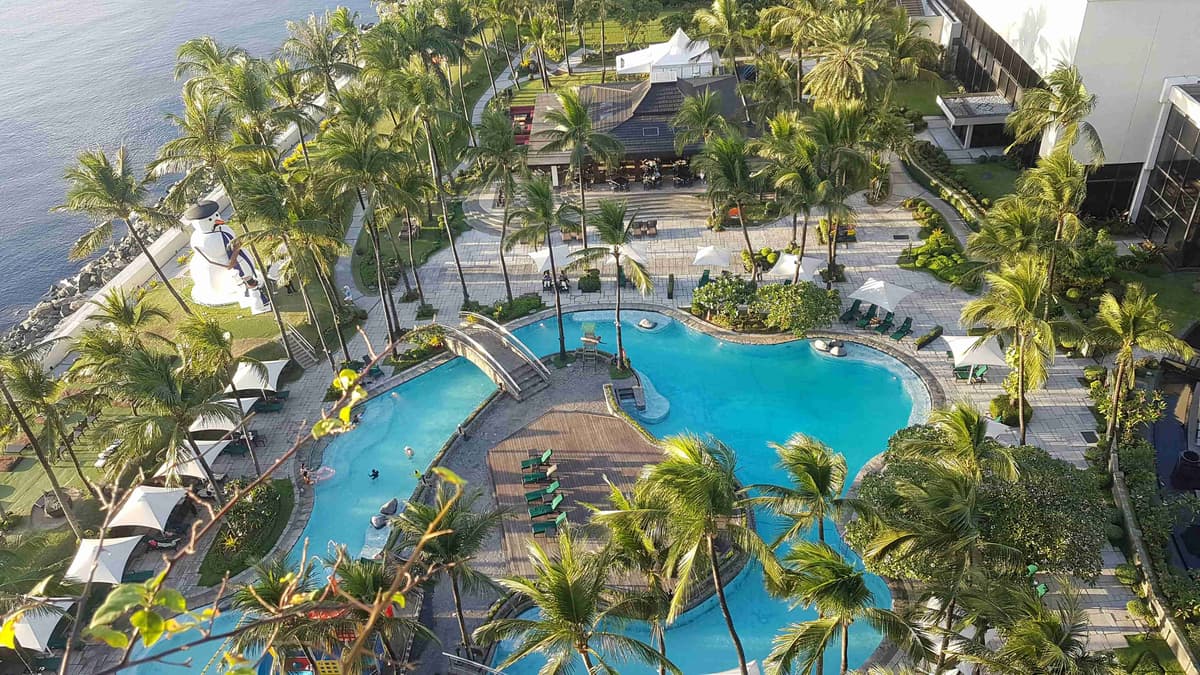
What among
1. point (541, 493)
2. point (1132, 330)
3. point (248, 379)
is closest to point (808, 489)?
point (541, 493)

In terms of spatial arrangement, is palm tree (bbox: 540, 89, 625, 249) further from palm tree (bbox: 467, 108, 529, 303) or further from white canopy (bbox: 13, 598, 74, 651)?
white canopy (bbox: 13, 598, 74, 651)

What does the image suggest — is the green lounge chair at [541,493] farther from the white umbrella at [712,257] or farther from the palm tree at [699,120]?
the palm tree at [699,120]

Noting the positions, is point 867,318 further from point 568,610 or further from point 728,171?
point 568,610

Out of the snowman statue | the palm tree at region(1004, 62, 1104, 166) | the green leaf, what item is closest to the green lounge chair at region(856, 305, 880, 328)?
the palm tree at region(1004, 62, 1104, 166)

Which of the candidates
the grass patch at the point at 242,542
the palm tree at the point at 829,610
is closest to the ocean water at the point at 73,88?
the grass patch at the point at 242,542

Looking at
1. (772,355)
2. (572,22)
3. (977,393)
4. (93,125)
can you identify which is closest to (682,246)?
(772,355)

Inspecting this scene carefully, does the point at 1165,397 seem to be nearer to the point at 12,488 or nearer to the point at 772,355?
the point at 772,355
